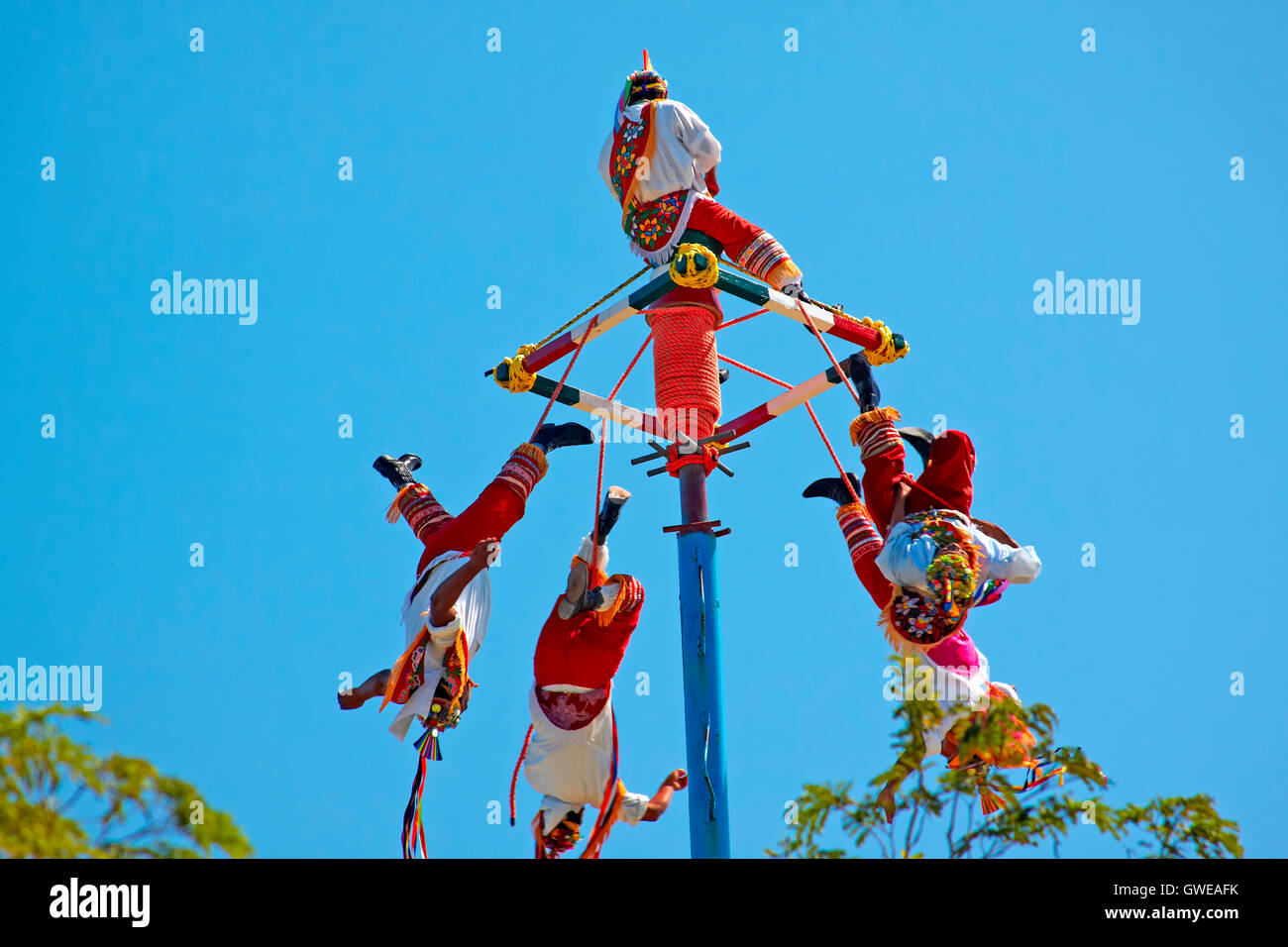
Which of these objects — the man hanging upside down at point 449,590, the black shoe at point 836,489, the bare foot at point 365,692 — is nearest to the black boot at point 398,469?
the man hanging upside down at point 449,590

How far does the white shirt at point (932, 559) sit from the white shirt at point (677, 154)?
2872 mm

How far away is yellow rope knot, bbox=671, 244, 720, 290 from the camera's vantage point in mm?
10102

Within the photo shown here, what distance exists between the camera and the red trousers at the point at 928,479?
10.1 meters

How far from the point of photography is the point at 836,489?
10.4 m

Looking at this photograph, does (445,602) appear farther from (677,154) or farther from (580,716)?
(677,154)

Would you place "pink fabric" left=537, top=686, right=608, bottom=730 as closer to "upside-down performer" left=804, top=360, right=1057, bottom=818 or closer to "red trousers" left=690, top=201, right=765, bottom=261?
"upside-down performer" left=804, top=360, right=1057, bottom=818

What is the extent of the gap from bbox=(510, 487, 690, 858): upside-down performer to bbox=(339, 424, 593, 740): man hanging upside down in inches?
20.1

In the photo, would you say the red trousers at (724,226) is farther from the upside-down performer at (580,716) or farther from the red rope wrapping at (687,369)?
the upside-down performer at (580,716)

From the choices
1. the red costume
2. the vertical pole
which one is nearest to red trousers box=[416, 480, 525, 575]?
the red costume

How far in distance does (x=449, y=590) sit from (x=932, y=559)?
9.62 feet
